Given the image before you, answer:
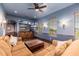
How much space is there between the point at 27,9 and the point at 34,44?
544 mm

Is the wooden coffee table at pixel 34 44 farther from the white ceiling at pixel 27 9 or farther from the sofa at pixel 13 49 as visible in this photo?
the white ceiling at pixel 27 9

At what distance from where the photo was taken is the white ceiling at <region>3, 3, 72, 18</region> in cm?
176

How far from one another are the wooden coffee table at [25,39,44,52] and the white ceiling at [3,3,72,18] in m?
0.38

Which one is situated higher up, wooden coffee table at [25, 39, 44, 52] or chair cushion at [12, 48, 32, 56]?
wooden coffee table at [25, 39, 44, 52]

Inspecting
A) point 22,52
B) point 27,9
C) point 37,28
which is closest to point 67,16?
point 37,28

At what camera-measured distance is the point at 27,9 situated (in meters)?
1.79

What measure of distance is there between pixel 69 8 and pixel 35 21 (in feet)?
1.77

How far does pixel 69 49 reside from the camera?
61.9 inches

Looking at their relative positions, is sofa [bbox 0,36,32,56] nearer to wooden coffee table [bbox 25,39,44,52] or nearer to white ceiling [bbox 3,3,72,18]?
wooden coffee table [bbox 25,39,44,52]

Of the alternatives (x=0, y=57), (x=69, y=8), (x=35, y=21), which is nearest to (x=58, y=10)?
(x=69, y=8)

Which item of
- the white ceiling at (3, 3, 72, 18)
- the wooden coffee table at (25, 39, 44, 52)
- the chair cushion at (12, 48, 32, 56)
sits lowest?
the chair cushion at (12, 48, 32, 56)

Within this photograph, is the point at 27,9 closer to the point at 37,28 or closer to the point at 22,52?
the point at 37,28

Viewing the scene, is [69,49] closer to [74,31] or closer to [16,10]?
[74,31]

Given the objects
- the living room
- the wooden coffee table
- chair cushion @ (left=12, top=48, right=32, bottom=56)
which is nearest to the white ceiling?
the living room
